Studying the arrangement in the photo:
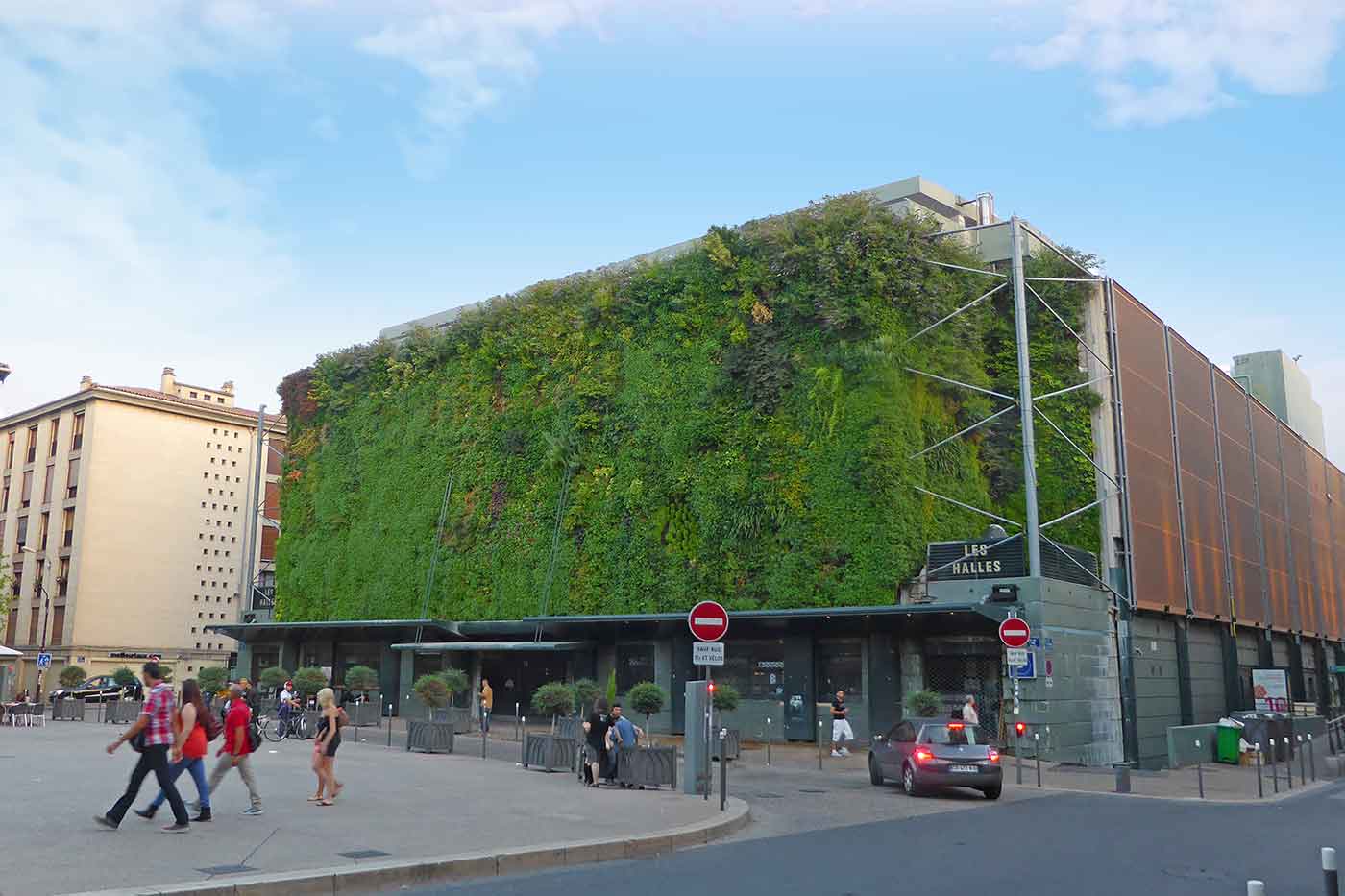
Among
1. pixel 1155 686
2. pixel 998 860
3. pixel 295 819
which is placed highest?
pixel 1155 686

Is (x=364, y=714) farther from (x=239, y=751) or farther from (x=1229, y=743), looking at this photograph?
(x=1229, y=743)

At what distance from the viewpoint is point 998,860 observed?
11.7 meters

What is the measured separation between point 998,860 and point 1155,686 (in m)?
25.1

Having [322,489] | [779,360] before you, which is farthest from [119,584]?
[779,360]

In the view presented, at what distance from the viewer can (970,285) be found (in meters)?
34.8

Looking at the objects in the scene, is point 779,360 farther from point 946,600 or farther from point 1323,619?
point 1323,619

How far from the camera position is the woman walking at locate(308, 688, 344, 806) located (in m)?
14.5

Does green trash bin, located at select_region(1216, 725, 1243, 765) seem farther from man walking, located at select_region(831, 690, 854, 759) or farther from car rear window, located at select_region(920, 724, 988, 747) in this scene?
car rear window, located at select_region(920, 724, 988, 747)

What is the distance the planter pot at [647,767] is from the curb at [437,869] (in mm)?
4606

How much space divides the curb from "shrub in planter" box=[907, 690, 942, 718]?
15194 millimetres

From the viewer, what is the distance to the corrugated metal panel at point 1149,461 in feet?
111

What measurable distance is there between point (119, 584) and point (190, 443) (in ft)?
32.7

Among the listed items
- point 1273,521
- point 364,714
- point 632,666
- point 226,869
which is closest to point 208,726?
point 226,869

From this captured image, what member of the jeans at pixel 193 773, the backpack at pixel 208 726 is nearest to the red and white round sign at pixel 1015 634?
the backpack at pixel 208 726
